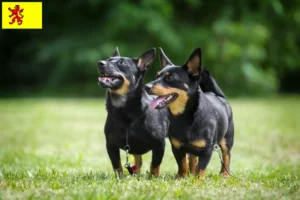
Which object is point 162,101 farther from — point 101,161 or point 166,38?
point 166,38

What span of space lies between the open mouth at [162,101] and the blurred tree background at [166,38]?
19.6 m

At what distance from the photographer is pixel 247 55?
2594cm

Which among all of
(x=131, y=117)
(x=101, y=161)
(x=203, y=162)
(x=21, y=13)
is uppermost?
(x=21, y=13)

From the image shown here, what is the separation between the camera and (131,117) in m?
5.56

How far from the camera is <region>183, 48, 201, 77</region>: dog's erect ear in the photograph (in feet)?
17.1

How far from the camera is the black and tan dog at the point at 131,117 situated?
550cm

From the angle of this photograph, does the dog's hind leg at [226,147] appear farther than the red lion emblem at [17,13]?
No

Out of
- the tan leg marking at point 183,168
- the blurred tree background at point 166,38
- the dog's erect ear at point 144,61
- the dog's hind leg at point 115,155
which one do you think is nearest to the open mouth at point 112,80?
the dog's erect ear at point 144,61

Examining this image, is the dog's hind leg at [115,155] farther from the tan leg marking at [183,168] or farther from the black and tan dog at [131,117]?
the tan leg marking at [183,168]

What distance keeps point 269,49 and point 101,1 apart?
10.8 m

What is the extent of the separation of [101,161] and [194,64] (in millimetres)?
3112

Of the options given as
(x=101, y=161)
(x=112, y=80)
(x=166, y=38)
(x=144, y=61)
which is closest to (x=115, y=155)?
(x=112, y=80)

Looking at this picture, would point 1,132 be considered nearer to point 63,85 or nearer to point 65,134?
point 65,134

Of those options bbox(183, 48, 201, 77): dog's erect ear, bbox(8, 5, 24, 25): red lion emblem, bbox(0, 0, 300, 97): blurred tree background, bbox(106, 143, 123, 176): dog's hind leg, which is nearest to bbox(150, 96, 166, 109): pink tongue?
bbox(183, 48, 201, 77): dog's erect ear
